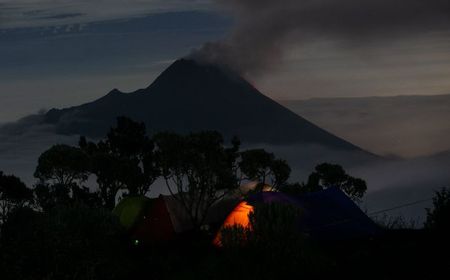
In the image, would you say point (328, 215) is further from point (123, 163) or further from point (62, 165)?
point (62, 165)

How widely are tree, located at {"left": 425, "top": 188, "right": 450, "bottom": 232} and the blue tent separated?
189 inches

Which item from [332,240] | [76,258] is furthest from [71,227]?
[332,240]

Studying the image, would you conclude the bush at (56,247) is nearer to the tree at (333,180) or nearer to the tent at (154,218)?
the tent at (154,218)

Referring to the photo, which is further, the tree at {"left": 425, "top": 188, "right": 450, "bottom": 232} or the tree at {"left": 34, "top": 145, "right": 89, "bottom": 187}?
the tree at {"left": 34, "top": 145, "right": 89, "bottom": 187}

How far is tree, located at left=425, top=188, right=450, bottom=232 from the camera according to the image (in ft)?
79.6

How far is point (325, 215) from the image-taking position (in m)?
29.3

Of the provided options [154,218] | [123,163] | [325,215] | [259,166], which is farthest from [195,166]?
[123,163]

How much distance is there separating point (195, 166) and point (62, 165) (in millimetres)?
15157

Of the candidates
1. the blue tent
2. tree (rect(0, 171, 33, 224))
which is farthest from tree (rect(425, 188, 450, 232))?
tree (rect(0, 171, 33, 224))

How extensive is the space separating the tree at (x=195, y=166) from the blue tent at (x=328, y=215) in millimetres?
6820

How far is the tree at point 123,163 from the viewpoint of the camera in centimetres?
4812

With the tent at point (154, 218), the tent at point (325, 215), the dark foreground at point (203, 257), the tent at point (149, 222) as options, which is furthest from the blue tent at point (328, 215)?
the tent at point (149, 222)

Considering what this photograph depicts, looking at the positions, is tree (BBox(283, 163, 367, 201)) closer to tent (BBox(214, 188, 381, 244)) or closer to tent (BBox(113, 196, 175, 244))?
tent (BBox(113, 196, 175, 244))

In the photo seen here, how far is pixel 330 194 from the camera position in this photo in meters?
30.6
